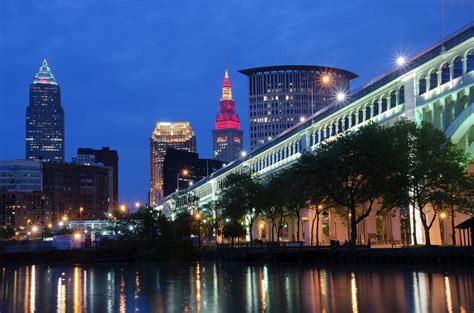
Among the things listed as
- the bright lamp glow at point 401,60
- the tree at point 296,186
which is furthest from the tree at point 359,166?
the bright lamp glow at point 401,60

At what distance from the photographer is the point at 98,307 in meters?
39.0

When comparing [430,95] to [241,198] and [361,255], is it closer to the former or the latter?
[361,255]

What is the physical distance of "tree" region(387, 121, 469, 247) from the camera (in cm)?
7144

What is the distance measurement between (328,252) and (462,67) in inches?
1116

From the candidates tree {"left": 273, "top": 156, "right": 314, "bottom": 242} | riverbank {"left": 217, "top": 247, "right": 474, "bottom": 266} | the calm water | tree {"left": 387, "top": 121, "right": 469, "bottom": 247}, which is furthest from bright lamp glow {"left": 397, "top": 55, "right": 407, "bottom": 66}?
the calm water

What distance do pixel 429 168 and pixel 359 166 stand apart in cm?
868

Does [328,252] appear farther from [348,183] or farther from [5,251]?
[5,251]

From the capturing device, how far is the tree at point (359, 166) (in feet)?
246

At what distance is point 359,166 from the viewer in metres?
78.2

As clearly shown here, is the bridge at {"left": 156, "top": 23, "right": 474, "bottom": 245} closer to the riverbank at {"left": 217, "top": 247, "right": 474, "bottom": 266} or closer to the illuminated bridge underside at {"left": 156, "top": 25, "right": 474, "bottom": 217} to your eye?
the illuminated bridge underside at {"left": 156, "top": 25, "right": 474, "bottom": 217}

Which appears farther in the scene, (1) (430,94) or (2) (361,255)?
(1) (430,94)

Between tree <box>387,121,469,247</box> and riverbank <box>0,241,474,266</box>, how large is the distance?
375 cm

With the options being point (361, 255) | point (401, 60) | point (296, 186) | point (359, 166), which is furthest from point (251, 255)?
point (401, 60)

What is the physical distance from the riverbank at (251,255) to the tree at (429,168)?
3.75 meters
